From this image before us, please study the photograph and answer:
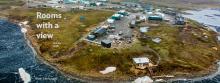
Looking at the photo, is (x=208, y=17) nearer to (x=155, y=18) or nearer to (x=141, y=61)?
(x=155, y=18)

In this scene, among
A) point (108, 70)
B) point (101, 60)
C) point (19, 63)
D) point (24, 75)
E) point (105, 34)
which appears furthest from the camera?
point (105, 34)

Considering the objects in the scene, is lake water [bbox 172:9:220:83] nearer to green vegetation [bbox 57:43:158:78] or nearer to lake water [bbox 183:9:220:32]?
lake water [bbox 183:9:220:32]

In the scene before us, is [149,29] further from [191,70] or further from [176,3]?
[176,3]

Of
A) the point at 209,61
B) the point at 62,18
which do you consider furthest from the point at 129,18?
the point at 209,61

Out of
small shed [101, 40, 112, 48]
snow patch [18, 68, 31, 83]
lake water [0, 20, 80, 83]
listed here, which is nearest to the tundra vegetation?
small shed [101, 40, 112, 48]

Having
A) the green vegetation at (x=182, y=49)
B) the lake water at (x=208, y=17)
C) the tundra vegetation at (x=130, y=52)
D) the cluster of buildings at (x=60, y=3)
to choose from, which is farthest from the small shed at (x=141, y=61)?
the cluster of buildings at (x=60, y=3)

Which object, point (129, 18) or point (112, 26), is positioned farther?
point (129, 18)

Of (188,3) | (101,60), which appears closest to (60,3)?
(101,60)

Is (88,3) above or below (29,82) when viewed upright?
above

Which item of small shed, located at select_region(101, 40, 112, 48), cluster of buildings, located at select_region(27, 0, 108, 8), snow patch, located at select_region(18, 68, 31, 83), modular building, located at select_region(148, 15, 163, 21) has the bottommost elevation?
snow patch, located at select_region(18, 68, 31, 83)
